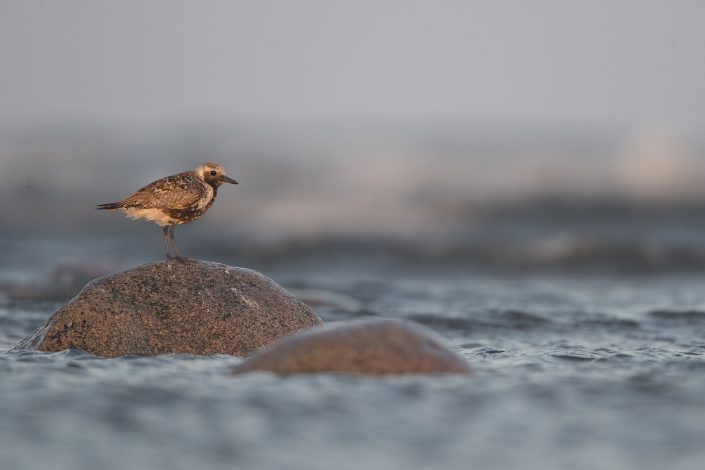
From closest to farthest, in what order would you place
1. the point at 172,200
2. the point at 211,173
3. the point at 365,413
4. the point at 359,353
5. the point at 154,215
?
the point at 365,413, the point at 359,353, the point at 172,200, the point at 154,215, the point at 211,173

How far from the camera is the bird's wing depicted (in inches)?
389

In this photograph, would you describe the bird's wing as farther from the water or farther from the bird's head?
the water

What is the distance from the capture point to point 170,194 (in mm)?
9867

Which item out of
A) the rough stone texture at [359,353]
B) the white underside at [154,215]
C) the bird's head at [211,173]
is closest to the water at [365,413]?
the rough stone texture at [359,353]

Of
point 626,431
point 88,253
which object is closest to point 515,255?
point 88,253

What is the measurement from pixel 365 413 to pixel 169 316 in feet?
9.90

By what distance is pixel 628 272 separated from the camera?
2467 cm

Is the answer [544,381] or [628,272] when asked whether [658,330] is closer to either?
[544,381]

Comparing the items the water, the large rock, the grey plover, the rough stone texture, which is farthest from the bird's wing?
the rough stone texture

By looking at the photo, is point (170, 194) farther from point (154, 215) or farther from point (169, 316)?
point (169, 316)

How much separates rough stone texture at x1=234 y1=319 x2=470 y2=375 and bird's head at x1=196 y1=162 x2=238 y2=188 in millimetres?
2265

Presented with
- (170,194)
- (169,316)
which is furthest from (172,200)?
(169,316)

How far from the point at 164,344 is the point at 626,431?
4.42 metres

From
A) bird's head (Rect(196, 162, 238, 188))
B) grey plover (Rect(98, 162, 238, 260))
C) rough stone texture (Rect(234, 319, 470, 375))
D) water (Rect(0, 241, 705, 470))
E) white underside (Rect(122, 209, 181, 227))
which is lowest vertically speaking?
water (Rect(0, 241, 705, 470))
